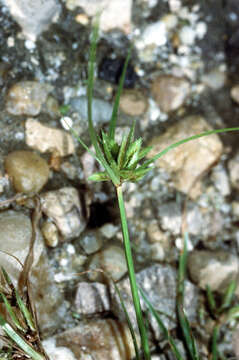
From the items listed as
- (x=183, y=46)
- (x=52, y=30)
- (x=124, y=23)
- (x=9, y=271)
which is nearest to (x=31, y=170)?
(x=9, y=271)

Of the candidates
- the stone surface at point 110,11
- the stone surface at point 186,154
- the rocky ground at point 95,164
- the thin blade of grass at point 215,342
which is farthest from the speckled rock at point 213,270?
the stone surface at point 110,11

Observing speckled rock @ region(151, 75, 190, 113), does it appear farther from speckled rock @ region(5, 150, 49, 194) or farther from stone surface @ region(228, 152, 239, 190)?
speckled rock @ region(5, 150, 49, 194)

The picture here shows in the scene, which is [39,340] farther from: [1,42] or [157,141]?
[1,42]

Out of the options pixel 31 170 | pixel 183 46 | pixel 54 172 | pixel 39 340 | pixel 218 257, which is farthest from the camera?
pixel 183 46

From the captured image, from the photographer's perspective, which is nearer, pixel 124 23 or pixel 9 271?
pixel 9 271

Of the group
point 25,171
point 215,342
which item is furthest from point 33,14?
point 215,342

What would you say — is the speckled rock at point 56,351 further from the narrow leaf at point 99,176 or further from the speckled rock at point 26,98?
the speckled rock at point 26,98

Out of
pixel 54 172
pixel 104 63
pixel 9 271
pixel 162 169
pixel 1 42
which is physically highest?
pixel 1 42
